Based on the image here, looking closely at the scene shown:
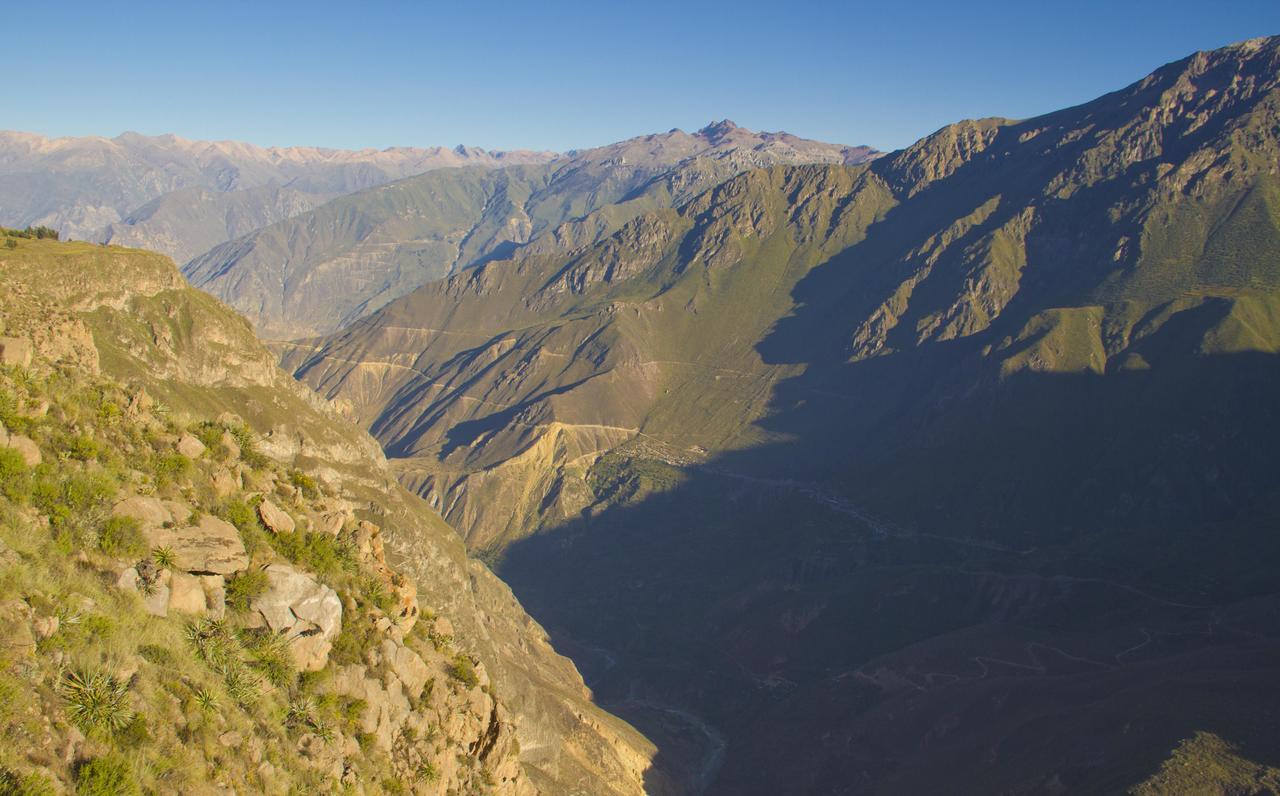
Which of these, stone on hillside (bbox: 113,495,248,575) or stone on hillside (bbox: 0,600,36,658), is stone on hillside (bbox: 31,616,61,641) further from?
stone on hillside (bbox: 113,495,248,575)

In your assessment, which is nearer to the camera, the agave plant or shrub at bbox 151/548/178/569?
the agave plant

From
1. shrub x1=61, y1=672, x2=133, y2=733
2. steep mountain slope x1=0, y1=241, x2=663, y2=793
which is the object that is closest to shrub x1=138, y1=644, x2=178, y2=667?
shrub x1=61, y1=672, x2=133, y2=733

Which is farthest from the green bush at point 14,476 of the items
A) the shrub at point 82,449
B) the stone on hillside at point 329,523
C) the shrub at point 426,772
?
the shrub at point 426,772

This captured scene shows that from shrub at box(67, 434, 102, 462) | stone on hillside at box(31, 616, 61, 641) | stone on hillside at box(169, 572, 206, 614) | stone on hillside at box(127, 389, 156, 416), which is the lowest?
stone on hillside at box(169, 572, 206, 614)

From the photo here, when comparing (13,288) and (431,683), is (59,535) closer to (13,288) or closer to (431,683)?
(431,683)

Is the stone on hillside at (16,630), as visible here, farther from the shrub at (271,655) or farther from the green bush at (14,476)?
the shrub at (271,655)

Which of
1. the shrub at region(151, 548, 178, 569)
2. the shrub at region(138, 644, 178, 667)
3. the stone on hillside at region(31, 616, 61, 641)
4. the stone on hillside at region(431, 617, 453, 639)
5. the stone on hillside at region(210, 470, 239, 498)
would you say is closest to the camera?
the stone on hillside at region(31, 616, 61, 641)

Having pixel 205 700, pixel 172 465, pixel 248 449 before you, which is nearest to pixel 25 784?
pixel 205 700

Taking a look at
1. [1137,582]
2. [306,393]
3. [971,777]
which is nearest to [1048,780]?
[971,777]
